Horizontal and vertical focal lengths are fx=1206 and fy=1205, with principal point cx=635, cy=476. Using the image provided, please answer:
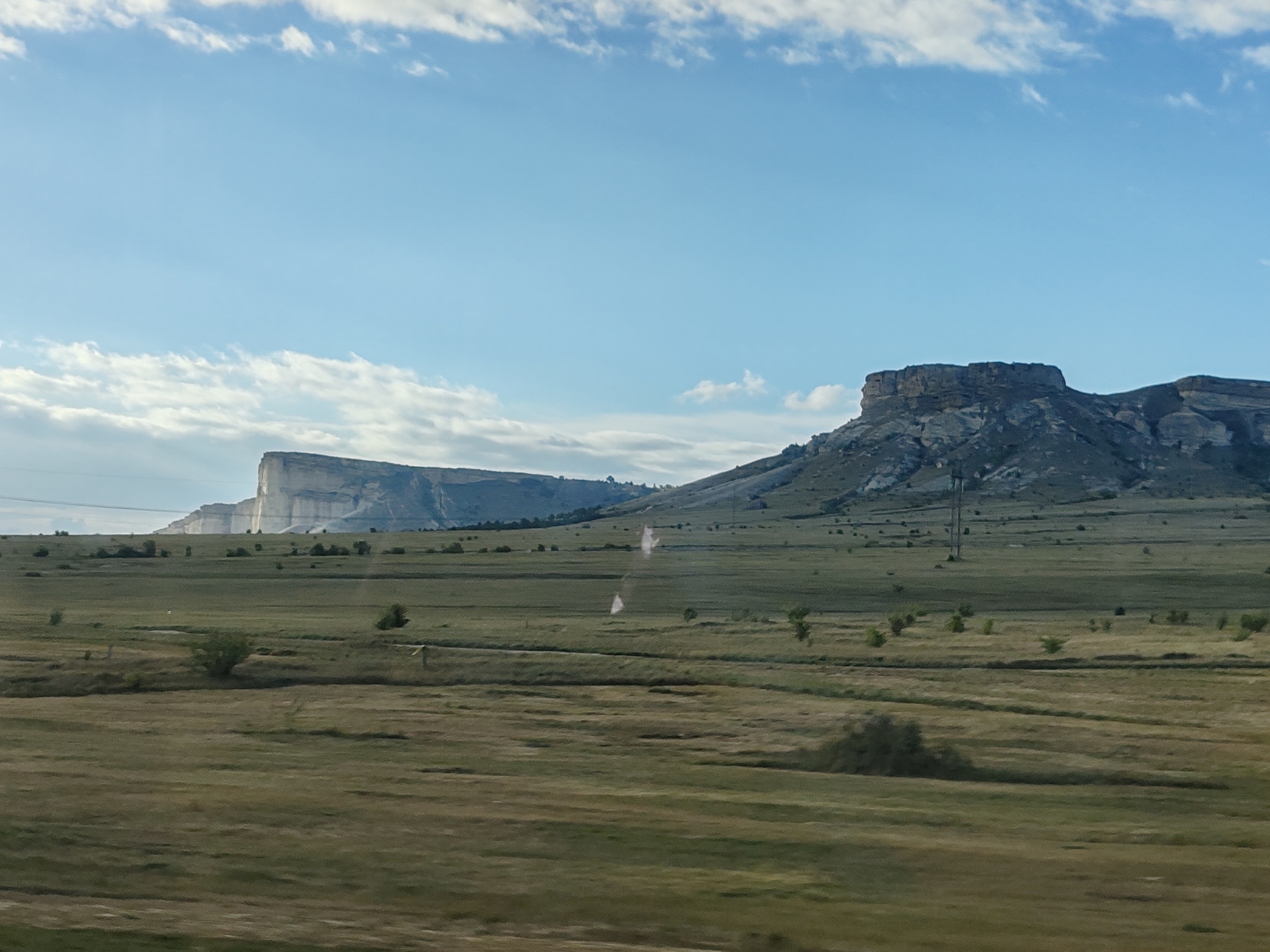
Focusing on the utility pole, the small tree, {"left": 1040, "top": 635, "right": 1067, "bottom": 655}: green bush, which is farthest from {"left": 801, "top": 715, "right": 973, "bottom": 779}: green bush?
the utility pole

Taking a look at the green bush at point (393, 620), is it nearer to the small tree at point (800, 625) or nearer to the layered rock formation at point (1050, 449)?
the small tree at point (800, 625)

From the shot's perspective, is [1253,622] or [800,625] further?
[1253,622]

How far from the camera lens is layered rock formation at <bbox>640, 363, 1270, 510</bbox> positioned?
164 metres

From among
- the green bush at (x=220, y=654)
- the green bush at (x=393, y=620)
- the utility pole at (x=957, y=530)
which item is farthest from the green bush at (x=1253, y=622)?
the green bush at (x=220, y=654)

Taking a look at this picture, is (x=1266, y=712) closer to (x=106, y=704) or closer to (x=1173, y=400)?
(x=106, y=704)

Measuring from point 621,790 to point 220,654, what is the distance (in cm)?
1638

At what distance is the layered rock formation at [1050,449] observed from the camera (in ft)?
536

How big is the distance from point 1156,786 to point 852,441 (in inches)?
7148

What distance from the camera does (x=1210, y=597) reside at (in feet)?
211

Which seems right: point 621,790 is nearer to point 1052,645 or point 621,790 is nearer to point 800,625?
point 1052,645

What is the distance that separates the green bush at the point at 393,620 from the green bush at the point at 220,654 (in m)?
15.5

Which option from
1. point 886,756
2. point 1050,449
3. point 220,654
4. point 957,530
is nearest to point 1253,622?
point 886,756

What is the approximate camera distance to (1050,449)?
173 meters

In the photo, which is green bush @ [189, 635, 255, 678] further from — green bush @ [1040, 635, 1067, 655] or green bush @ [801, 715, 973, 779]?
green bush @ [1040, 635, 1067, 655]
